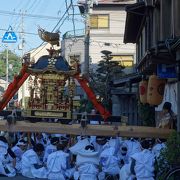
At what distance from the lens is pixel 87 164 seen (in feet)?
42.9

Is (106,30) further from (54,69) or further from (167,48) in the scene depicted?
(167,48)

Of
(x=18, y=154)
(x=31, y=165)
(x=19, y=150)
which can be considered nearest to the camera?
(x=31, y=165)

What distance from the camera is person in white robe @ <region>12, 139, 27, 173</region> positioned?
15.2 m

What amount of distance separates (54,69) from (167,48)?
14.9ft

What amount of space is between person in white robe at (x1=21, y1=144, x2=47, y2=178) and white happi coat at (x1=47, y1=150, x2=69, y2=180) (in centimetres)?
55

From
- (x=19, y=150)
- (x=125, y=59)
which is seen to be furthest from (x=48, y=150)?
(x=125, y=59)

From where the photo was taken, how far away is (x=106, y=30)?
141ft

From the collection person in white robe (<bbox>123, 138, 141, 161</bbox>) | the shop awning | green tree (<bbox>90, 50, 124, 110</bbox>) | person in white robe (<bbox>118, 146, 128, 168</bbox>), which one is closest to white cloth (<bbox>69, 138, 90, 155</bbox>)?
person in white robe (<bbox>118, 146, 128, 168</bbox>)

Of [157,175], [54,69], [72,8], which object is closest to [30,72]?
[54,69]

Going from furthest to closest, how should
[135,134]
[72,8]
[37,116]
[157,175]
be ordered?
[72,8] → [37,116] → [135,134] → [157,175]

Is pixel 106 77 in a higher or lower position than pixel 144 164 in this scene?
higher

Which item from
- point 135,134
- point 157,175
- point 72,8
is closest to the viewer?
point 157,175

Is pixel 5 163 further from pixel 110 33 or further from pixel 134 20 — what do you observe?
pixel 110 33

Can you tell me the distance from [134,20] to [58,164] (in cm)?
1441
